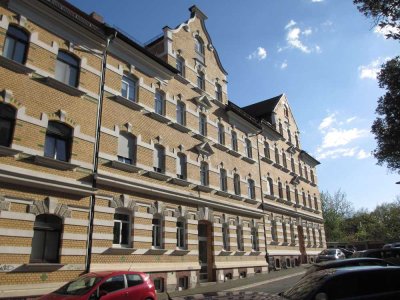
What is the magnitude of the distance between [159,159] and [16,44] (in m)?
9.07

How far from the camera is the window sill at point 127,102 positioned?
18.4m

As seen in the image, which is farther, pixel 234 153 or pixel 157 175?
pixel 234 153

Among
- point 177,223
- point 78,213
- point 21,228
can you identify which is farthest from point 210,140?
point 21,228

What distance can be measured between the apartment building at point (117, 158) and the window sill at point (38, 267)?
0.04 meters

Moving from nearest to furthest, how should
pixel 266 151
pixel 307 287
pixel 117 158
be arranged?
pixel 307 287 < pixel 117 158 < pixel 266 151

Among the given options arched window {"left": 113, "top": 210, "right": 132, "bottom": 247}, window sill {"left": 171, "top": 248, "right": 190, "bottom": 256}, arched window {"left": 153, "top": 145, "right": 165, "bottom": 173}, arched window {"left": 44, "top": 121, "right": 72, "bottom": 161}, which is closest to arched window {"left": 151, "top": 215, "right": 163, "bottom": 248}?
window sill {"left": 171, "top": 248, "right": 190, "bottom": 256}

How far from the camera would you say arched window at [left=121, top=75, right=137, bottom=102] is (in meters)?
19.4

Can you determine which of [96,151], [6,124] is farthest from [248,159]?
[6,124]

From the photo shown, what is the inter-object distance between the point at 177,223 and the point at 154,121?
6041 millimetres

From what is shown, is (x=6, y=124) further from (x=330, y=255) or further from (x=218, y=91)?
(x=330, y=255)

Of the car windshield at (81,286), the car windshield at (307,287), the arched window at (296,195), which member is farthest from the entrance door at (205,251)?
the arched window at (296,195)

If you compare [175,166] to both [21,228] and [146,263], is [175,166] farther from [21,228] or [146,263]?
[21,228]

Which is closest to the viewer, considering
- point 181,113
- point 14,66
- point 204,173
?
point 14,66

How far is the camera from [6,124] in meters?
13.8
